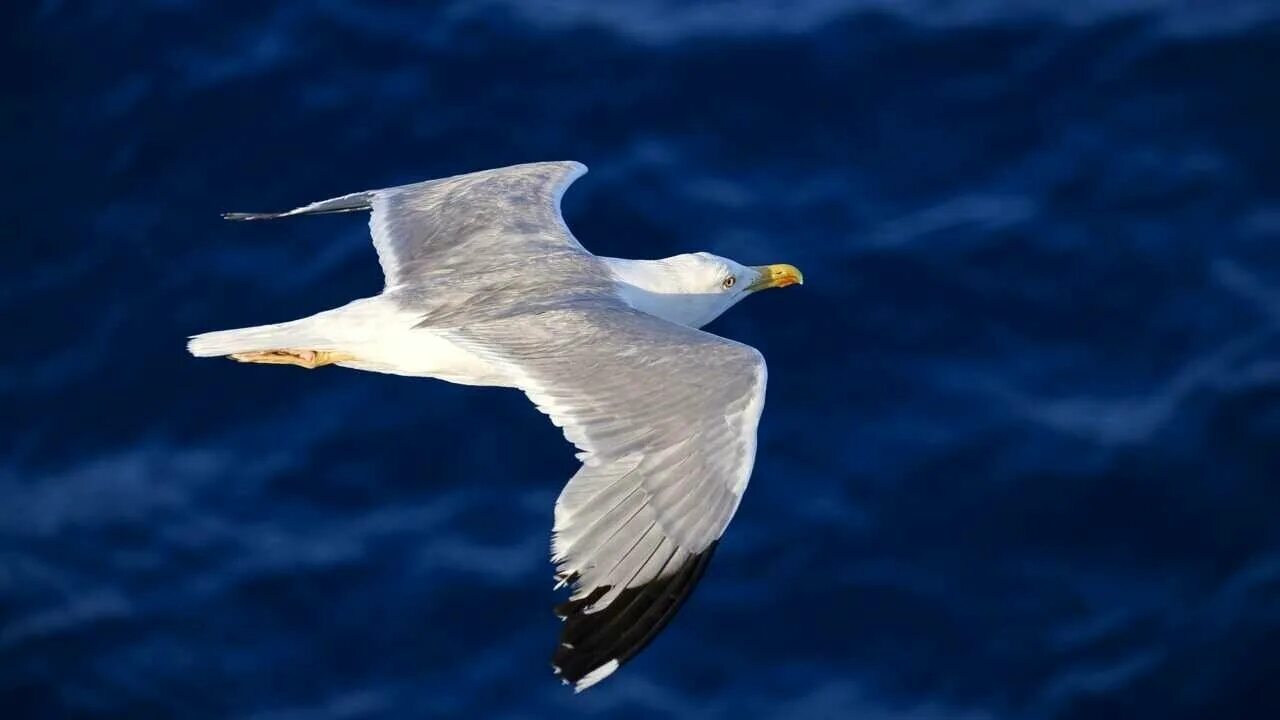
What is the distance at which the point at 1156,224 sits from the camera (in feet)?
47.8

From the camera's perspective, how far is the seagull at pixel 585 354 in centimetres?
919

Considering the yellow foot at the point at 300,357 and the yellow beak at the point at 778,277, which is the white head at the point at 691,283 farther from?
the yellow foot at the point at 300,357

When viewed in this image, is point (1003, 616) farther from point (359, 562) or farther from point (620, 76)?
point (620, 76)

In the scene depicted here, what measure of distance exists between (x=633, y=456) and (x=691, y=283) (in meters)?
2.76

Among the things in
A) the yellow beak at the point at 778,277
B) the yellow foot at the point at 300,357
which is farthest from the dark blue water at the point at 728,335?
the yellow foot at the point at 300,357

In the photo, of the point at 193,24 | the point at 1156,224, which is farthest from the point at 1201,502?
the point at 193,24

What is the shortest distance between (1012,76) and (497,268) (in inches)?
220

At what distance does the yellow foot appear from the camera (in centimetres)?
1120

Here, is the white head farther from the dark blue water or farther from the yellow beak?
the dark blue water

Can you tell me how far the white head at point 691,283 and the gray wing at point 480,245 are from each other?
0.30 metres

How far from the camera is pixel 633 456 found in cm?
954

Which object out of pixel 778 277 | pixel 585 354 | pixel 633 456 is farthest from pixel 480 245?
pixel 633 456

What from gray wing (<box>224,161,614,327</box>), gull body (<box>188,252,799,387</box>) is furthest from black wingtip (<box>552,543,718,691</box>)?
gray wing (<box>224,161,614,327</box>)

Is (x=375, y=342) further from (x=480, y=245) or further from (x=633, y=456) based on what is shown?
(x=633, y=456)
